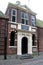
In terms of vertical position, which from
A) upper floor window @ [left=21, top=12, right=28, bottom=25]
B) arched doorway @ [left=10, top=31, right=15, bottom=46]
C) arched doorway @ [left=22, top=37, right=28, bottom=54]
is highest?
upper floor window @ [left=21, top=12, right=28, bottom=25]

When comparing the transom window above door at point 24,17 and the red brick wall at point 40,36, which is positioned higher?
the transom window above door at point 24,17

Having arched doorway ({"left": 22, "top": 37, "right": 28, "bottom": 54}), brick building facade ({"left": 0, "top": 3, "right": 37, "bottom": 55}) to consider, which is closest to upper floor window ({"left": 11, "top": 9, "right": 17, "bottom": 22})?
brick building facade ({"left": 0, "top": 3, "right": 37, "bottom": 55})

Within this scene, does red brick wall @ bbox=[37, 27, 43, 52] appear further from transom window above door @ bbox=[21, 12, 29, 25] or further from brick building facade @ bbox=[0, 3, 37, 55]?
transom window above door @ bbox=[21, 12, 29, 25]

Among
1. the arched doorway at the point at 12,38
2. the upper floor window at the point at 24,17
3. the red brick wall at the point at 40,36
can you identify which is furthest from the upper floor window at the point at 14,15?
the red brick wall at the point at 40,36

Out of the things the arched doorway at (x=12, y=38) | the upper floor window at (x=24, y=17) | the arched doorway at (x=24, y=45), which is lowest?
the arched doorway at (x=24, y=45)

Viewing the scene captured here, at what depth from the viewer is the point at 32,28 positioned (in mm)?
24578

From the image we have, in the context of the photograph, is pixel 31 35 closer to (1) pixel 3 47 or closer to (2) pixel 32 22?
(2) pixel 32 22

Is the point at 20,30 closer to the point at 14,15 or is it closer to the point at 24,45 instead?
the point at 14,15

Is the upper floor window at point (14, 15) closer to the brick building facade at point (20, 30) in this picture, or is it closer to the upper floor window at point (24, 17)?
the brick building facade at point (20, 30)

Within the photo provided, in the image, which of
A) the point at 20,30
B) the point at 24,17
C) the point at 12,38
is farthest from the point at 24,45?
the point at 24,17

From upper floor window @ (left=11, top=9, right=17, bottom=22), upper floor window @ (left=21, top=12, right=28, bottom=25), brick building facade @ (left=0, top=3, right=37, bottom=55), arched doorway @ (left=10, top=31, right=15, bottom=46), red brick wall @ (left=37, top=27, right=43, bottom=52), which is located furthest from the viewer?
red brick wall @ (left=37, top=27, right=43, bottom=52)

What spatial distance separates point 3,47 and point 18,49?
8.07 ft

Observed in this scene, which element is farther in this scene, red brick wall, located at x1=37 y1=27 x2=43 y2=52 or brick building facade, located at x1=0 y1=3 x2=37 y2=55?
red brick wall, located at x1=37 y1=27 x2=43 y2=52

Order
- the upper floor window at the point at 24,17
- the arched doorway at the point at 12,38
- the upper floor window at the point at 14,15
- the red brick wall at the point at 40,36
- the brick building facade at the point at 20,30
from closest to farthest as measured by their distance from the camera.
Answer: the brick building facade at the point at 20,30 → the arched doorway at the point at 12,38 → the upper floor window at the point at 14,15 → the upper floor window at the point at 24,17 → the red brick wall at the point at 40,36
